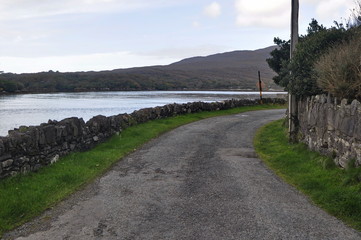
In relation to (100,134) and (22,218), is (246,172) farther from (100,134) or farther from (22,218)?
(100,134)

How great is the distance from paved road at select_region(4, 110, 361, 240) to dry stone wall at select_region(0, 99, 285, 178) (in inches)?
79.2

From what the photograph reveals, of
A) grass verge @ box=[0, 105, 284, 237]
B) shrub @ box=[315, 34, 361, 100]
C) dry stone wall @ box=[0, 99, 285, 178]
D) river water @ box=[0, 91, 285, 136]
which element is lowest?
river water @ box=[0, 91, 285, 136]

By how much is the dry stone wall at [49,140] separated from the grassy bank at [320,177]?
643cm

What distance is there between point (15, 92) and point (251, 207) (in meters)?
107

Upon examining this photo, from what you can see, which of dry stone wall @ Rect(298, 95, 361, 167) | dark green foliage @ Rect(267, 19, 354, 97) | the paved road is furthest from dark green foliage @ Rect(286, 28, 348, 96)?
the paved road

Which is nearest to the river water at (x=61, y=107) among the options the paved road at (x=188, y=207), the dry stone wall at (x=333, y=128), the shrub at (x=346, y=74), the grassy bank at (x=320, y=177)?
the paved road at (x=188, y=207)

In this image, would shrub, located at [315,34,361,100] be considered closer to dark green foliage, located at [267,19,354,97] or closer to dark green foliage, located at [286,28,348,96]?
dark green foliage, located at [267,19,354,97]

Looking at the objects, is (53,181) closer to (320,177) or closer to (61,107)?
(320,177)

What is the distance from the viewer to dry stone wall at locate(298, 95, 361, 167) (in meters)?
9.48

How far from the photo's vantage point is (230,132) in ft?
64.6

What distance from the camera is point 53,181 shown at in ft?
32.0

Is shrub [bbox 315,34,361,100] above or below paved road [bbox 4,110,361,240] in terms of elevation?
above

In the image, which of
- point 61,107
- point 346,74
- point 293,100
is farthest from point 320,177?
point 61,107

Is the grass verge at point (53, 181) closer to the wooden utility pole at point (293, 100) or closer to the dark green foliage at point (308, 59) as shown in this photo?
the wooden utility pole at point (293, 100)
